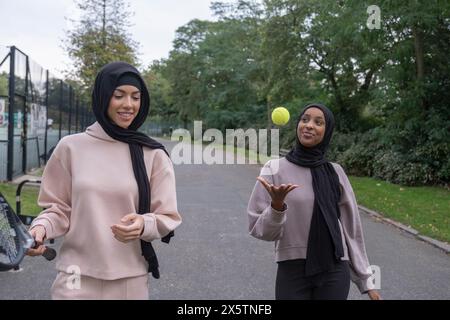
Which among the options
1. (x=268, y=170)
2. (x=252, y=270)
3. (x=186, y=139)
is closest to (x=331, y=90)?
(x=252, y=270)

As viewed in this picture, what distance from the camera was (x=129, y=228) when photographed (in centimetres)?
193

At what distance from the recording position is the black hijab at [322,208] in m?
2.70

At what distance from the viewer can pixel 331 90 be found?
74.5ft

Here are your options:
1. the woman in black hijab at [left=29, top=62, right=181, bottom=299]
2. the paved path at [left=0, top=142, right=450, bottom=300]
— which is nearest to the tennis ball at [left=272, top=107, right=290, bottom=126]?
the paved path at [left=0, top=142, right=450, bottom=300]

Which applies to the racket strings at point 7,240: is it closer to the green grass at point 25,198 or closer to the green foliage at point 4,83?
the green grass at point 25,198

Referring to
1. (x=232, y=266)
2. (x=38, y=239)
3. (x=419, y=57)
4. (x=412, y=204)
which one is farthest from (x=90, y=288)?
(x=419, y=57)

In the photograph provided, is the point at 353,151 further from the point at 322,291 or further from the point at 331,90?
the point at 322,291

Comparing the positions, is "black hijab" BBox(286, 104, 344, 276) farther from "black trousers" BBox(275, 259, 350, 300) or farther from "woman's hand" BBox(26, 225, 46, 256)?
"woman's hand" BBox(26, 225, 46, 256)

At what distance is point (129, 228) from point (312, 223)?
4.01ft

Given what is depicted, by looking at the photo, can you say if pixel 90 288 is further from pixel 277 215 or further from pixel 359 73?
pixel 359 73

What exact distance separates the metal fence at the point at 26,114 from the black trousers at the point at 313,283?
34.0 ft

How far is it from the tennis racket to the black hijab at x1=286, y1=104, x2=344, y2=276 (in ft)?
4.95

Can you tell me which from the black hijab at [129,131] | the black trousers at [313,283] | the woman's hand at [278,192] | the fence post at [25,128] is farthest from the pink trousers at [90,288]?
the fence post at [25,128]

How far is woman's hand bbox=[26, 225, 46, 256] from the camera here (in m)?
2.02
